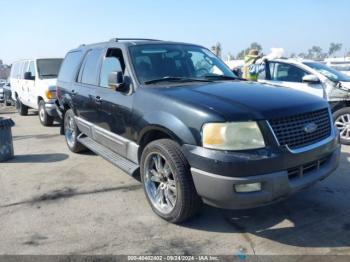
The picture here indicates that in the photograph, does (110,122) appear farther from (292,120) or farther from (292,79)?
(292,79)

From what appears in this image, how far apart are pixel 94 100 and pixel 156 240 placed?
250 centimetres

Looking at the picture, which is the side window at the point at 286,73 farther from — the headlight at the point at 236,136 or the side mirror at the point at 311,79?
the headlight at the point at 236,136

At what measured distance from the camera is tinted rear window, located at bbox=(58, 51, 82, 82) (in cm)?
618

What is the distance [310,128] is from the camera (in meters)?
3.45

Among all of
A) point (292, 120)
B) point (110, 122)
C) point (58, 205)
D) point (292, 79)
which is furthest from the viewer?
point (292, 79)

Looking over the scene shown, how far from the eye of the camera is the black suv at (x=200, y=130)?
3.11 metres

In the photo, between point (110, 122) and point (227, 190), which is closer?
point (227, 190)

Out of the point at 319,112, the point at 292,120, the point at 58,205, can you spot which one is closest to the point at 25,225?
the point at 58,205

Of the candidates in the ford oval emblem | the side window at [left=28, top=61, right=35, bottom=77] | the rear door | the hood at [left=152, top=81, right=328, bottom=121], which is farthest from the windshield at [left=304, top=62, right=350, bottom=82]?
the side window at [left=28, top=61, right=35, bottom=77]

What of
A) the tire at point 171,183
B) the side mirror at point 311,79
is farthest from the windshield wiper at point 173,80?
the side mirror at point 311,79

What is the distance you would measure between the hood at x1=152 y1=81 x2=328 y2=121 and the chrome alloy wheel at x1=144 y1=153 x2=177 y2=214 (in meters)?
0.72

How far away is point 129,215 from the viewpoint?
13.1 ft

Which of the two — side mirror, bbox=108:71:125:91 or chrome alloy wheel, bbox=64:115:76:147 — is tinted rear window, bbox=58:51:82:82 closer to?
chrome alloy wheel, bbox=64:115:76:147

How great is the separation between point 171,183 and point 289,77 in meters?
5.40
